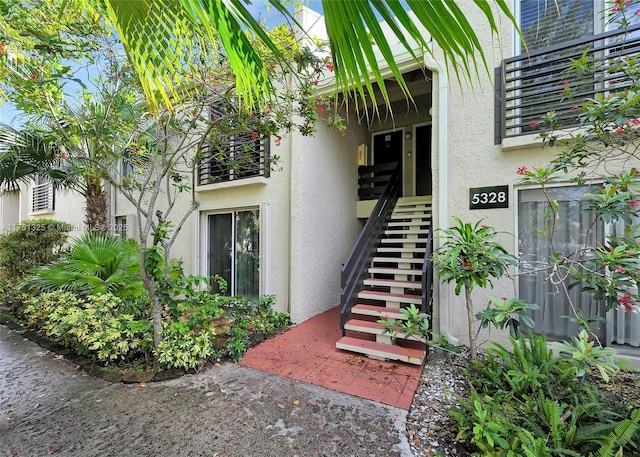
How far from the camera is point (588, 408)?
8.31 feet

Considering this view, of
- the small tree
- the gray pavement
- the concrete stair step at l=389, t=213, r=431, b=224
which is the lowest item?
the gray pavement

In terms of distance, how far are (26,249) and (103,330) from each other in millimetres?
5277

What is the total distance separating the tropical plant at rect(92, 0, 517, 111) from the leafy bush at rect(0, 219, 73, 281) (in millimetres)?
8401

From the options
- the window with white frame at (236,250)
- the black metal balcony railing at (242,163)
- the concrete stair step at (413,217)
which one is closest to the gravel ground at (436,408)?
the concrete stair step at (413,217)

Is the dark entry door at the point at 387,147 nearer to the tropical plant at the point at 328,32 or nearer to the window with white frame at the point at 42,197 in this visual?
the tropical plant at the point at 328,32

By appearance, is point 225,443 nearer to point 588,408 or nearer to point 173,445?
point 173,445

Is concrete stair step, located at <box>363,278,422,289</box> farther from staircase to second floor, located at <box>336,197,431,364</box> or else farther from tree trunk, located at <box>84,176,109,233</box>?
tree trunk, located at <box>84,176,109,233</box>

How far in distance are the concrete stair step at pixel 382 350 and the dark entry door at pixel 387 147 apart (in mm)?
5387

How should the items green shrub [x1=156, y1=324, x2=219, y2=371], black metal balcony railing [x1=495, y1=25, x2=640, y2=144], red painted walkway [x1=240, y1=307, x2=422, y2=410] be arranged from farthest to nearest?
green shrub [x1=156, y1=324, x2=219, y2=371] < black metal balcony railing [x1=495, y1=25, x2=640, y2=144] < red painted walkway [x1=240, y1=307, x2=422, y2=410]

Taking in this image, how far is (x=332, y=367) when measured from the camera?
13.1 feet

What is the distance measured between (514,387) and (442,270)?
1.32 m

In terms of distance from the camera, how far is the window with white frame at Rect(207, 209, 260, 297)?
6.73 meters

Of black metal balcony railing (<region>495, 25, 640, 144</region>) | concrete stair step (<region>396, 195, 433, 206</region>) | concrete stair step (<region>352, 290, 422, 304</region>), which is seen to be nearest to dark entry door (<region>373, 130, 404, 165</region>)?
concrete stair step (<region>396, 195, 433, 206</region>)

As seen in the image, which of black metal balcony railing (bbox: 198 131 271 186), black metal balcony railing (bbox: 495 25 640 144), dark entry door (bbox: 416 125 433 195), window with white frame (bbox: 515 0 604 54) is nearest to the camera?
black metal balcony railing (bbox: 495 25 640 144)
